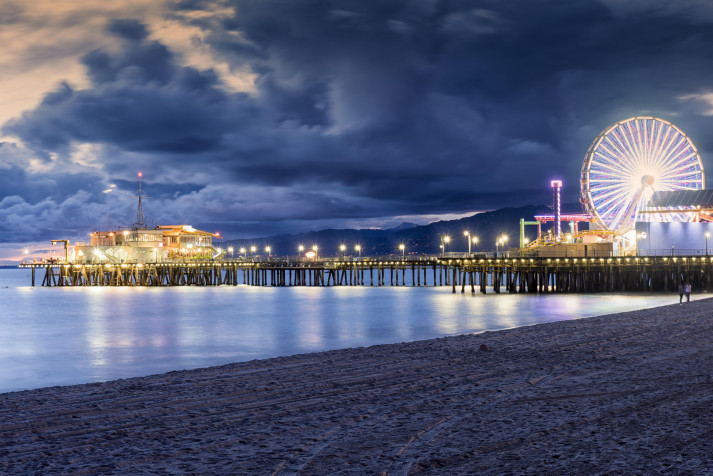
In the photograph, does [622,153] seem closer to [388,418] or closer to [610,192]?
[610,192]

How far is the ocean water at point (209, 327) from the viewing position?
2450 cm

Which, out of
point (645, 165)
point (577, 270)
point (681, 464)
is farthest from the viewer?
point (645, 165)

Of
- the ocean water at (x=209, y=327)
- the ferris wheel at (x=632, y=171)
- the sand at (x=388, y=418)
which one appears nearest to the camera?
the sand at (x=388, y=418)

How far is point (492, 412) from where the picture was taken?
11.6 metres

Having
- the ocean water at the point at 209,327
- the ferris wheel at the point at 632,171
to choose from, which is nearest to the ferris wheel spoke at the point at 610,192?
the ferris wheel at the point at 632,171

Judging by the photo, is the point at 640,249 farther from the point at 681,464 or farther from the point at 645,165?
the point at 681,464

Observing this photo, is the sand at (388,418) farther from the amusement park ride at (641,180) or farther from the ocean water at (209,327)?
the amusement park ride at (641,180)

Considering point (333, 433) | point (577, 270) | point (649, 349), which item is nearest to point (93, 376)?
point (333, 433)

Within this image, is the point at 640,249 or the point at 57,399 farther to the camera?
the point at 640,249

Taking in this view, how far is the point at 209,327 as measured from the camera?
3944 centimetres

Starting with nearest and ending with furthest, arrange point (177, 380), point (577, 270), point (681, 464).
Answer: point (681, 464), point (177, 380), point (577, 270)

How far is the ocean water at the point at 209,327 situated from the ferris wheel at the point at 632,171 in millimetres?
24561

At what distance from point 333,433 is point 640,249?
70.9m

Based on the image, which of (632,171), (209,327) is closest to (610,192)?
(632,171)
